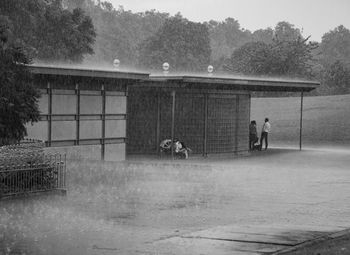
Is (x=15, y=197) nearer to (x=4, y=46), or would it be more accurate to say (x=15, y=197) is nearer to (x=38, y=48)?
(x=4, y=46)

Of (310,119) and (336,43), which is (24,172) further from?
(336,43)

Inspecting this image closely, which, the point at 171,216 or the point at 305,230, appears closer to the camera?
the point at 305,230

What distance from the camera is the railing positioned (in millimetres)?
22016

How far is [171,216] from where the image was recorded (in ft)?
65.1

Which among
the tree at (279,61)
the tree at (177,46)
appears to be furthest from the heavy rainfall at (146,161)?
the tree at (177,46)

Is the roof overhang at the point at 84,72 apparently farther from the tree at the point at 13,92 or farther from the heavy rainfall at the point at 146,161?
the tree at the point at 13,92

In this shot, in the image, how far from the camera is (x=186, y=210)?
69.2 ft

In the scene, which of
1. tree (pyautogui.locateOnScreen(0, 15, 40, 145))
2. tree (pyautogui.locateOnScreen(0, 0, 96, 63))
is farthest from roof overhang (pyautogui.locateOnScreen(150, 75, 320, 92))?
tree (pyautogui.locateOnScreen(0, 0, 96, 63))

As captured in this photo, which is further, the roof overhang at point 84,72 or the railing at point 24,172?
the roof overhang at point 84,72

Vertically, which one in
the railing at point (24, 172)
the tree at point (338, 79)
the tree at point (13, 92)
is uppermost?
the tree at point (338, 79)

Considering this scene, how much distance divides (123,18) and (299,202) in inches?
5139

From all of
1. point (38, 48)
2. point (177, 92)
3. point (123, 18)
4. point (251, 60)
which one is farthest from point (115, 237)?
point (123, 18)

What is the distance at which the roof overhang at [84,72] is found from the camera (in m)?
32.3

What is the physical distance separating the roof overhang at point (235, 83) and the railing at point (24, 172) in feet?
52.4
